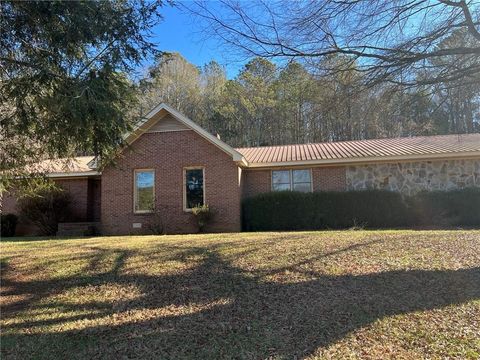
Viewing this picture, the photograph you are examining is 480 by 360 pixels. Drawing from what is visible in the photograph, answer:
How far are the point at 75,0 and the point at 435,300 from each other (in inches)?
254

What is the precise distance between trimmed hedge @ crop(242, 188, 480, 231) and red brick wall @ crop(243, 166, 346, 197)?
1.18 metres

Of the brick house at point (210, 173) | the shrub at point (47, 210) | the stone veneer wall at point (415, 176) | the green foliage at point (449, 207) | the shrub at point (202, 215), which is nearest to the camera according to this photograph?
the green foliage at point (449, 207)

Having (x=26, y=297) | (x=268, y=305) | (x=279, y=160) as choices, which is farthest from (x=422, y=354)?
(x=279, y=160)

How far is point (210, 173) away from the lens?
16.5 metres

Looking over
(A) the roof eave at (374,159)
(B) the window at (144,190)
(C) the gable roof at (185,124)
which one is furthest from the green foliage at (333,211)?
(B) the window at (144,190)

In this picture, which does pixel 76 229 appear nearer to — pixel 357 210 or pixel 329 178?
pixel 329 178

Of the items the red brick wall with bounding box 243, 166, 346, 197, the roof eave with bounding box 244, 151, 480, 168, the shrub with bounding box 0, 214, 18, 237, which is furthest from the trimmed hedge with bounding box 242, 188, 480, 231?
the shrub with bounding box 0, 214, 18, 237

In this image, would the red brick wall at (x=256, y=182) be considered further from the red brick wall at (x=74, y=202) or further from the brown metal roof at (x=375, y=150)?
the red brick wall at (x=74, y=202)

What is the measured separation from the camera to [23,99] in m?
6.42

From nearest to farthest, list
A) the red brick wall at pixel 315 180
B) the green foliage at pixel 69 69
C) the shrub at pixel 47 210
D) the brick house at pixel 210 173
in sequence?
the green foliage at pixel 69 69, the brick house at pixel 210 173, the red brick wall at pixel 315 180, the shrub at pixel 47 210

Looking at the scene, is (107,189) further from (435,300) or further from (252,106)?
(252,106)

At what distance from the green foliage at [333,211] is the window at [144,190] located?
453cm

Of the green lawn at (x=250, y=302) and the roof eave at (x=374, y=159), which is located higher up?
the roof eave at (x=374, y=159)

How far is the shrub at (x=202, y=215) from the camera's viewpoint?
52.3ft
